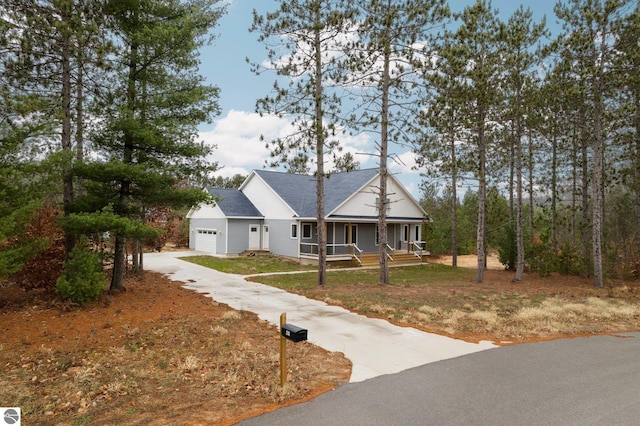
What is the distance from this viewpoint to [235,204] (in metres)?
26.5

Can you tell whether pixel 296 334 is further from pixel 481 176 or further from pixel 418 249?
pixel 418 249

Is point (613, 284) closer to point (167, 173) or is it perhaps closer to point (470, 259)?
point (470, 259)

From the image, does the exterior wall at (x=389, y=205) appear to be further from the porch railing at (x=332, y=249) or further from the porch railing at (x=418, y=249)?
the porch railing at (x=332, y=249)

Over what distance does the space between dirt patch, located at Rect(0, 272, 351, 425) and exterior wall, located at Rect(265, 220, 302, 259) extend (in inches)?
557

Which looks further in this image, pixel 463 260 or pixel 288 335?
pixel 463 260

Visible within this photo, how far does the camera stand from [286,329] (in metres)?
5.06

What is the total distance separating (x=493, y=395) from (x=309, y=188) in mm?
23817

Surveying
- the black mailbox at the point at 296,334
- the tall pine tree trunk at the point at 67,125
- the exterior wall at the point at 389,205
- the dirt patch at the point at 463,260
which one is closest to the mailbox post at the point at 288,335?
the black mailbox at the point at 296,334

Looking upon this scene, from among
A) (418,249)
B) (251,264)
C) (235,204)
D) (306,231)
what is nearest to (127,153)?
(251,264)

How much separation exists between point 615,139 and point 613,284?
6.40 metres

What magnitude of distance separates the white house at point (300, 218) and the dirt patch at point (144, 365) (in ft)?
46.7

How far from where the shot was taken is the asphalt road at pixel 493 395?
14.3 ft

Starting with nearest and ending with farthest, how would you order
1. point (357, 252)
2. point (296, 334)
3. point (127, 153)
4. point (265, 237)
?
1. point (296, 334)
2. point (127, 153)
3. point (357, 252)
4. point (265, 237)

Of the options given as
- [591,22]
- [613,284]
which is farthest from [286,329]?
[613,284]
